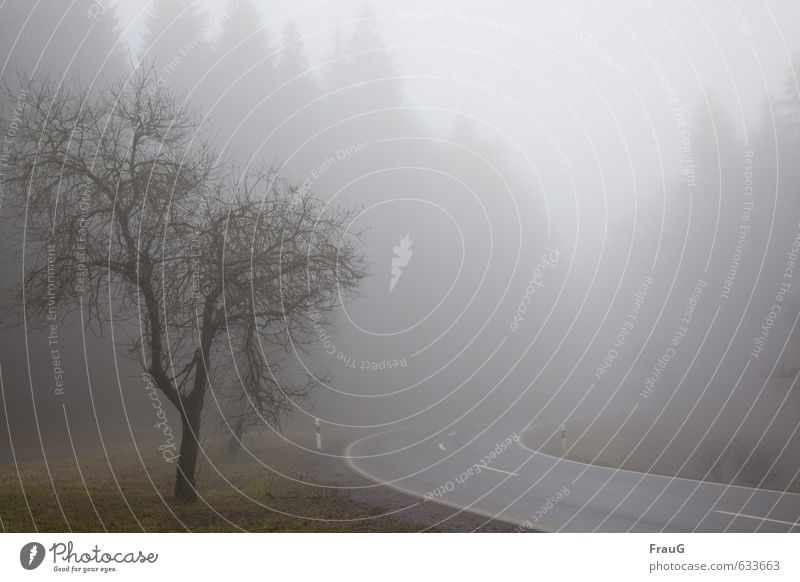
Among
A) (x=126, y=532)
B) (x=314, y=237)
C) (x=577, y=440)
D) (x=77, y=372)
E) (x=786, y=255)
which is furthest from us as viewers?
(x=577, y=440)

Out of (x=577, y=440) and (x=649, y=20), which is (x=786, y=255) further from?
(x=577, y=440)

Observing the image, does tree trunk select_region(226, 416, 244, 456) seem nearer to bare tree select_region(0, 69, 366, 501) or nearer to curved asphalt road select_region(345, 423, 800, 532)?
bare tree select_region(0, 69, 366, 501)

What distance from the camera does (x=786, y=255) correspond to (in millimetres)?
10117

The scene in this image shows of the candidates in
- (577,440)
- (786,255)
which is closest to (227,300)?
(786,255)

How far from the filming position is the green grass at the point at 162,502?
7.62m

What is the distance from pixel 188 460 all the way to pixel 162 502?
0.59 metres

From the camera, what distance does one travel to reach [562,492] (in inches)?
391

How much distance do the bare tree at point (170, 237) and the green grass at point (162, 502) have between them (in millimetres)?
359
